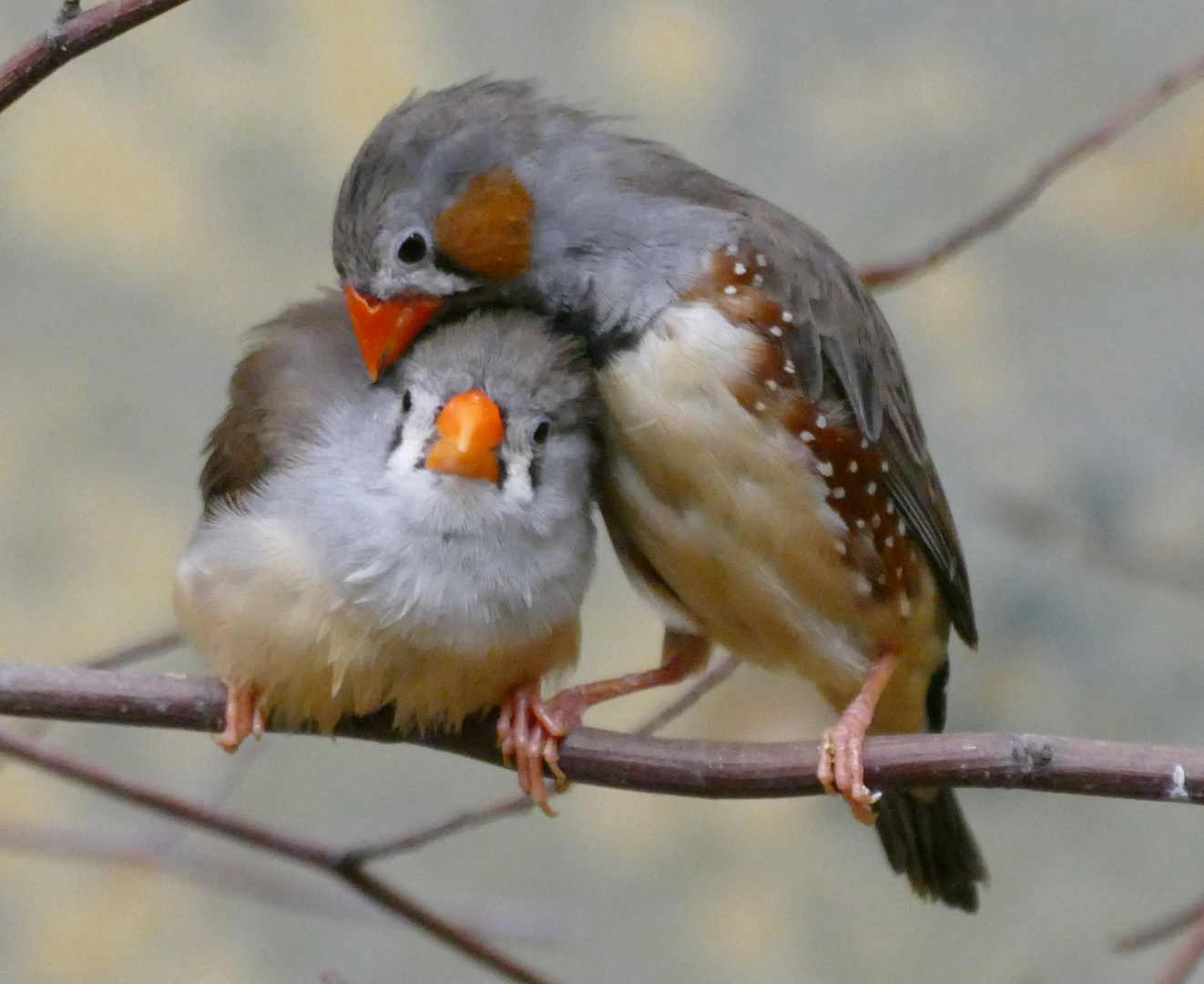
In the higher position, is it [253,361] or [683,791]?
[253,361]

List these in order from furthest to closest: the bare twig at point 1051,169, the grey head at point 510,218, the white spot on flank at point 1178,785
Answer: the bare twig at point 1051,169, the grey head at point 510,218, the white spot on flank at point 1178,785

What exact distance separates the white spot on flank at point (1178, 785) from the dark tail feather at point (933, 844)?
0.56 m

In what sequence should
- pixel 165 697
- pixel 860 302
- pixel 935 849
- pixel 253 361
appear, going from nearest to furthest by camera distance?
1. pixel 165 697
2. pixel 253 361
3. pixel 860 302
4. pixel 935 849

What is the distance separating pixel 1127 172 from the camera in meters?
2.77

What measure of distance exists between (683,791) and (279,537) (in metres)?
0.39

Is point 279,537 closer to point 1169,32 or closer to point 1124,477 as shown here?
point 1124,477

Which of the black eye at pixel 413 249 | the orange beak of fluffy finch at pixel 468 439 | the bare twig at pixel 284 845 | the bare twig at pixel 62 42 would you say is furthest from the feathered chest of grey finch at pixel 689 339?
the bare twig at pixel 62 42

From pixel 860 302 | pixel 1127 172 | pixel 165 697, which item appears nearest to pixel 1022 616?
pixel 1127 172

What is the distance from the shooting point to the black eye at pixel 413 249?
1309 mm

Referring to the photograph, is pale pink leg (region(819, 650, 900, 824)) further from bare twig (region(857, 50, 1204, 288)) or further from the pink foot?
bare twig (region(857, 50, 1204, 288))

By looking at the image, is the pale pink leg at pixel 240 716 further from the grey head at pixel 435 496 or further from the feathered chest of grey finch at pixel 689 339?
the feathered chest of grey finch at pixel 689 339

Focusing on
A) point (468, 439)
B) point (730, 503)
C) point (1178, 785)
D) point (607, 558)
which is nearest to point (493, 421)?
point (468, 439)

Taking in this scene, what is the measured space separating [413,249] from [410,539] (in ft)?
0.87

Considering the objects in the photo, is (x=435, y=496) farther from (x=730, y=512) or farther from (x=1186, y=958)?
(x=1186, y=958)
